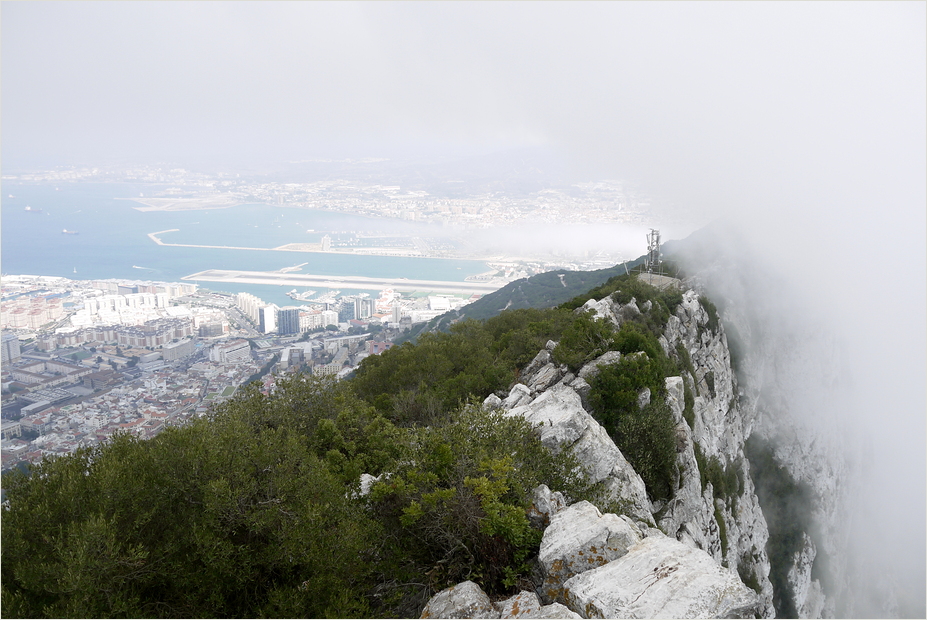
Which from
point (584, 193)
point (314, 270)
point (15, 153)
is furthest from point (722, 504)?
point (15, 153)

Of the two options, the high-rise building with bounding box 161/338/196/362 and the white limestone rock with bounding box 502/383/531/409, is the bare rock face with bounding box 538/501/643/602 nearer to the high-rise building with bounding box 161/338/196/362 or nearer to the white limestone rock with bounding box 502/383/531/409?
the white limestone rock with bounding box 502/383/531/409

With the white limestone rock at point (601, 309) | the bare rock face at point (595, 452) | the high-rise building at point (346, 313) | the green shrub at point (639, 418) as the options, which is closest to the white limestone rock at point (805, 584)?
the white limestone rock at point (601, 309)

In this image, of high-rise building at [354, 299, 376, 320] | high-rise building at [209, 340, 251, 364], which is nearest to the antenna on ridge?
high-rise building at [209, 340, 251, 364]

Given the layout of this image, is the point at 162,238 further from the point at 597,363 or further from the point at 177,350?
the point at 597,363

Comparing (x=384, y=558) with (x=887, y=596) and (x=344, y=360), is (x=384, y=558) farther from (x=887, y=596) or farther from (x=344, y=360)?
(x=887, y=596)

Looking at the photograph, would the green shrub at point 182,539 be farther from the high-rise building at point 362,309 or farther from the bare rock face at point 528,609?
the high-rise building at point 362,309
